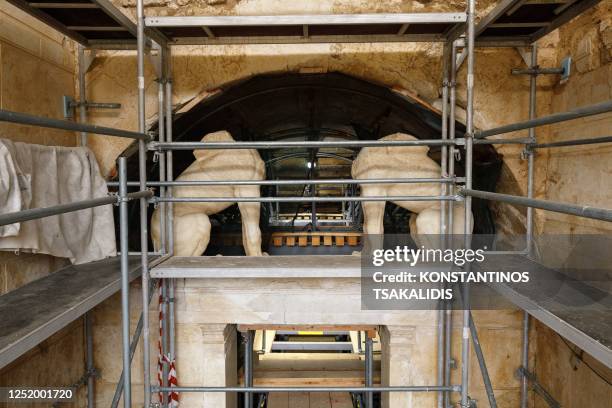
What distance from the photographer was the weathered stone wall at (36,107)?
294cm

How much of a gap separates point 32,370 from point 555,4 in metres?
4.29

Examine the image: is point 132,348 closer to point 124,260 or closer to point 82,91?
point 124,260

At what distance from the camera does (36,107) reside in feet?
10.8

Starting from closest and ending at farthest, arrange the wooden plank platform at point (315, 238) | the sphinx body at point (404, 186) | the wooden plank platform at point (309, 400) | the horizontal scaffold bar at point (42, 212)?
1. the horizontal scaffold bar at point (42, 212)
2. the sphinx body at point (404, 186)
3. the wooden plank platform at point (309, 400)
4. the wooden plank platform at point (315, 238)

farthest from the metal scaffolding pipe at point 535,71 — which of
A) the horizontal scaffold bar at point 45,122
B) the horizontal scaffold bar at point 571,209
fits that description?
the horizontal scaffold bar at point 45,122

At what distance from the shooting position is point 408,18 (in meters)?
2.86

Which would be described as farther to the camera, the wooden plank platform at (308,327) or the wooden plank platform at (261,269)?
the wooden plank platform at (308,327)

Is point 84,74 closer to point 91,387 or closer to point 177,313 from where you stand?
point 177,313

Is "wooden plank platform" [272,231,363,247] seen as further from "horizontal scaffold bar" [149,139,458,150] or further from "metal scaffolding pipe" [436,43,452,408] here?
"horizontal scaffold bar" [149,139,458,150]

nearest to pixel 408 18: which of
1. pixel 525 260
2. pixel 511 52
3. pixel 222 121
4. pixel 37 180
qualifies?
pixel 511 52

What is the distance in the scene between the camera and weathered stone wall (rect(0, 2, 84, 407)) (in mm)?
2939

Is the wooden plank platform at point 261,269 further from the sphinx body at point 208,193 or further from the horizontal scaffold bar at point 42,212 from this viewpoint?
the horizontal scaffold bar at point 42,212

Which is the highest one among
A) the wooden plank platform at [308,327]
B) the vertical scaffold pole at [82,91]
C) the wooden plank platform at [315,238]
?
the vertical scaffold pole at [82,91]

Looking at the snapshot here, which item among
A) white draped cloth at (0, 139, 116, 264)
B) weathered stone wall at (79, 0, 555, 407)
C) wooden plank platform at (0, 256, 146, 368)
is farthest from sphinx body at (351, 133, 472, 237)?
white draped cloth at (0, 139, 116, 264)
